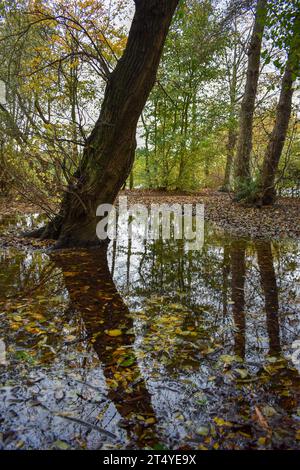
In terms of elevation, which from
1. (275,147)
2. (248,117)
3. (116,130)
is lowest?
(116,130)

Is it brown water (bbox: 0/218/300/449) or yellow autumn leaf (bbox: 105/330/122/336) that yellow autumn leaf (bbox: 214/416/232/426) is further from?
yellow autumn leaf (bbox: 105/330/122/336)

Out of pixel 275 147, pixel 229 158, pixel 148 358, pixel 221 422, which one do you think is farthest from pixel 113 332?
pixel 229 158

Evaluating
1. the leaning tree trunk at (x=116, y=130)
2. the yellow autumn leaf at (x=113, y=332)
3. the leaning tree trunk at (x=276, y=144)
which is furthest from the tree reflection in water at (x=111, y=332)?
the leaning tree trunk at (x=276, y=144)

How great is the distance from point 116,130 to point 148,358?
367 centimetres

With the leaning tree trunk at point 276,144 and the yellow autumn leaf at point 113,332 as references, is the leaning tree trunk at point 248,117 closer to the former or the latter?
the leaning tree trunk at point 276,144

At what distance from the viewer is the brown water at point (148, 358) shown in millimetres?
1610

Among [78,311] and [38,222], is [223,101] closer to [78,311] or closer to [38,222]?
[38,222]

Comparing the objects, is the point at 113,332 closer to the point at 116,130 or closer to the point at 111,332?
the point at 111,332

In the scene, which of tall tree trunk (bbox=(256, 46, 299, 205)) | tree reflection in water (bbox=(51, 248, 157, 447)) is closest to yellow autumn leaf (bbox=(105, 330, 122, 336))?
tree reflection in water (bbox=(51, 248, 157, 447))

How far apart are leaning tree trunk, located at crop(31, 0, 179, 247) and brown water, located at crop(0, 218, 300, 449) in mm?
1266

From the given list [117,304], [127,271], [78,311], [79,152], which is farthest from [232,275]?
[79,152]

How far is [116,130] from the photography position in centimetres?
490

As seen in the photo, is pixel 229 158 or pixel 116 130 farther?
pixel 229 158

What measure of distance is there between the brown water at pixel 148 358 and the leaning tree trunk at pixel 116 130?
49.8 inches
